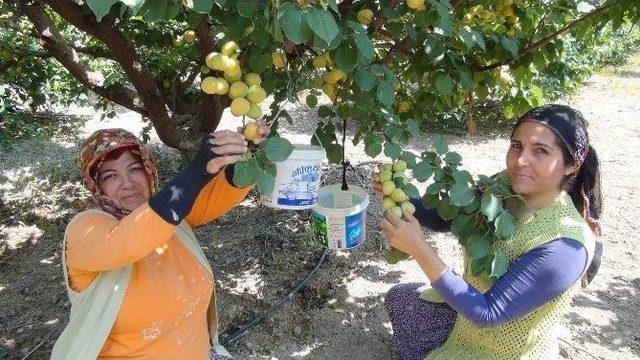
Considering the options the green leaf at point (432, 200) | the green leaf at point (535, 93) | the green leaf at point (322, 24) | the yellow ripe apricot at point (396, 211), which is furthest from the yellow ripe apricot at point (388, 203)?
the green leaf at point (535, 93)

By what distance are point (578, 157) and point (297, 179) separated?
0.90 m

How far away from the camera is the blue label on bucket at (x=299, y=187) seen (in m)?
1.55

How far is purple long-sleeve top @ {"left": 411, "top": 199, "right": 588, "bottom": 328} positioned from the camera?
166cm

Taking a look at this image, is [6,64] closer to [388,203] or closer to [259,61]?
[259,61]

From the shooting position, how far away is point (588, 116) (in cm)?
820

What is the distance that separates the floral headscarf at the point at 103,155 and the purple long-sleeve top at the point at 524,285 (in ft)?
3.48

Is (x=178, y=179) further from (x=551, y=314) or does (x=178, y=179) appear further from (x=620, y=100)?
(x=620, y=100)

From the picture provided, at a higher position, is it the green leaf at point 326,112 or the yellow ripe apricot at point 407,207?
the green leaf at point 326,112

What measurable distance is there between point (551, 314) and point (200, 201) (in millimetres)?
1287

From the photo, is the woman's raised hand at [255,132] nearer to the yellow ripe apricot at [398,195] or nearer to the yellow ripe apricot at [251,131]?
the yellow ripe apricot at [251,131]

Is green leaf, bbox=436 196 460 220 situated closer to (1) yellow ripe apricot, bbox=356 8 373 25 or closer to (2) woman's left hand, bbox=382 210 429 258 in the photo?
(2) woman's left hand, bbox=382 210 429 258

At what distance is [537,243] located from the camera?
1.72 metres

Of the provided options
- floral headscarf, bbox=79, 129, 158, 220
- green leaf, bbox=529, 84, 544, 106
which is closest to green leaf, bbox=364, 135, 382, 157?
floral headscarf, bbox=79, 129, 158, 220

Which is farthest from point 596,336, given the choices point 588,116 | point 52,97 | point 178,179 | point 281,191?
point 52,97
